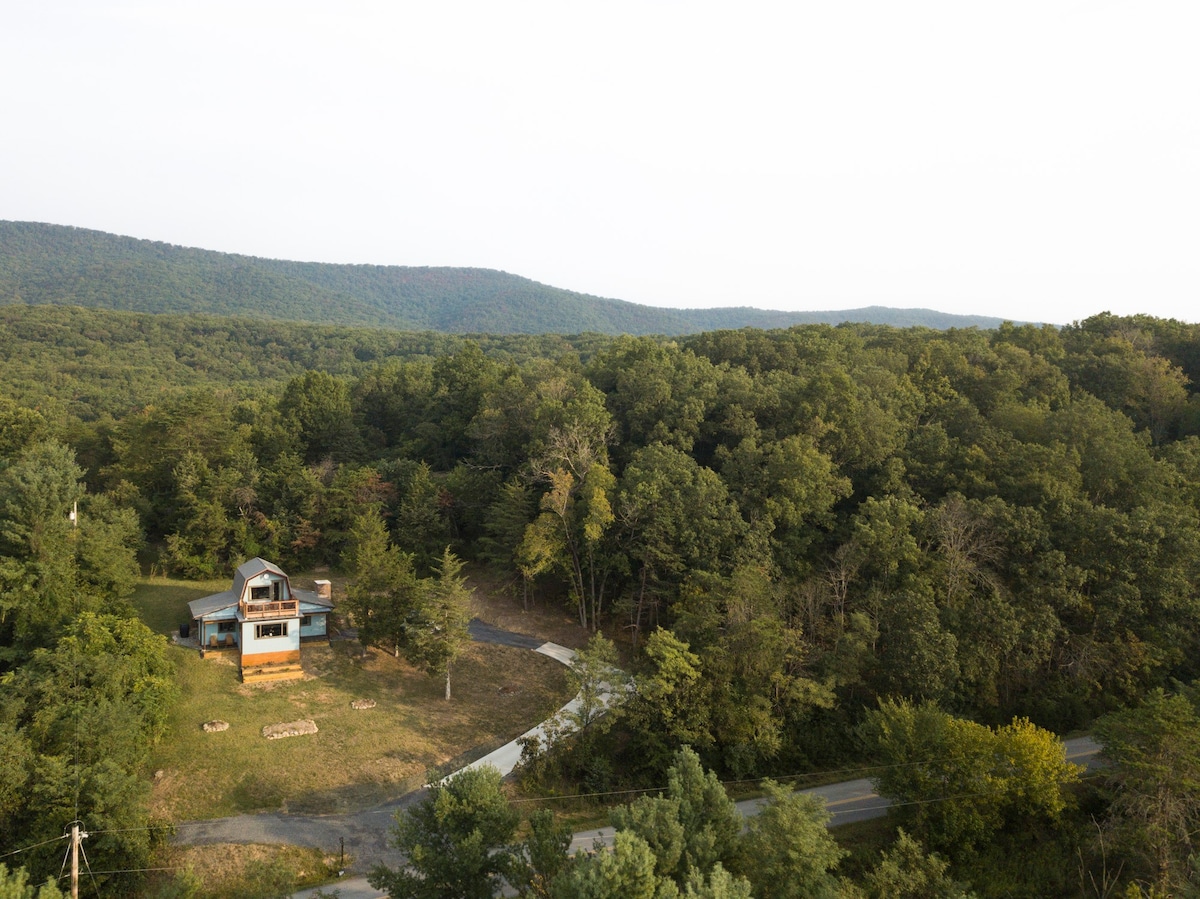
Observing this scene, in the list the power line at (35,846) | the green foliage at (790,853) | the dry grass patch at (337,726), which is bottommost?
the dry grass patch at (337,726)

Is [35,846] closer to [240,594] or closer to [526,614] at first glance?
[240,594]

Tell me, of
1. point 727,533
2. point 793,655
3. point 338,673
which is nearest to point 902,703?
point 793,655

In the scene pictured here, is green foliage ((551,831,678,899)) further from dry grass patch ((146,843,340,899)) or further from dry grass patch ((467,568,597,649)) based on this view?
dry grass patch ((467,568,597,649))

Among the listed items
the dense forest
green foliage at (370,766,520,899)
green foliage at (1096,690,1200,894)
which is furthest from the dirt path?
green foliage at (1096,690,1200,894)

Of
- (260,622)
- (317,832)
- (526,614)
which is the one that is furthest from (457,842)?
(526,614)

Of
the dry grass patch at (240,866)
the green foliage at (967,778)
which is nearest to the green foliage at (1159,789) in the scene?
the green foliage at (967,778)

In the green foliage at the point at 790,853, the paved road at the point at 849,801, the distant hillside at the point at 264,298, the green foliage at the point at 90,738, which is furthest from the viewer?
the distant hillside at the point at 264,298

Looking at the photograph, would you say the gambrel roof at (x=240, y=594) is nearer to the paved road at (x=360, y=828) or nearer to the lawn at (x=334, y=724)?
the lawn at (x=334, y=724)
